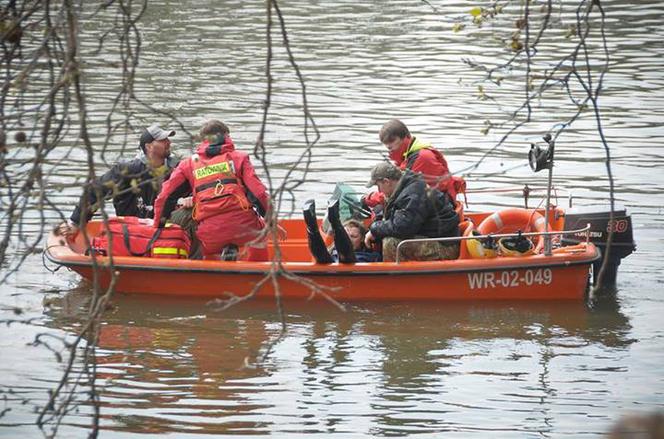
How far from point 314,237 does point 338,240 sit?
0.20 m

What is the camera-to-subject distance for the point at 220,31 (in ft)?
90.4

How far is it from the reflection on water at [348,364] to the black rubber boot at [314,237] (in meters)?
0.53

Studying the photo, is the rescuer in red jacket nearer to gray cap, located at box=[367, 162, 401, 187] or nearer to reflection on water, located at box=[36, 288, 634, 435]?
gray cap, located at box=[367, 162, 401, 187]

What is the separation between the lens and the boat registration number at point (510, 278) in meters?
11.0

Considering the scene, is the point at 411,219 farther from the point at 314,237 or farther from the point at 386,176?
the point at 314,237

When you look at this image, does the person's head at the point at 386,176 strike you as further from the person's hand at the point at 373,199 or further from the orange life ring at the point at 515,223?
the orange life ring at the point at 515,223

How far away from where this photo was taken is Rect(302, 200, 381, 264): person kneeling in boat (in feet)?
34.6

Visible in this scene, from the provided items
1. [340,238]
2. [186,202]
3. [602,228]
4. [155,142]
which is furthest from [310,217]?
[602,228]

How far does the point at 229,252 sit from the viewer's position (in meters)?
11.2

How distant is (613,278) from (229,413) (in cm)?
437

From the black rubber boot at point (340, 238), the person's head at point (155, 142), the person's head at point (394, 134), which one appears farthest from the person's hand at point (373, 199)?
→ the person's head at point (155, 142)

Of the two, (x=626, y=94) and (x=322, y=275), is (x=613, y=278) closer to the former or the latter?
(x=322, y=275)

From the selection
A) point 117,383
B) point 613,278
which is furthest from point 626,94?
point 117,383

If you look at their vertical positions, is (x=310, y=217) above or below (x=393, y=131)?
below
